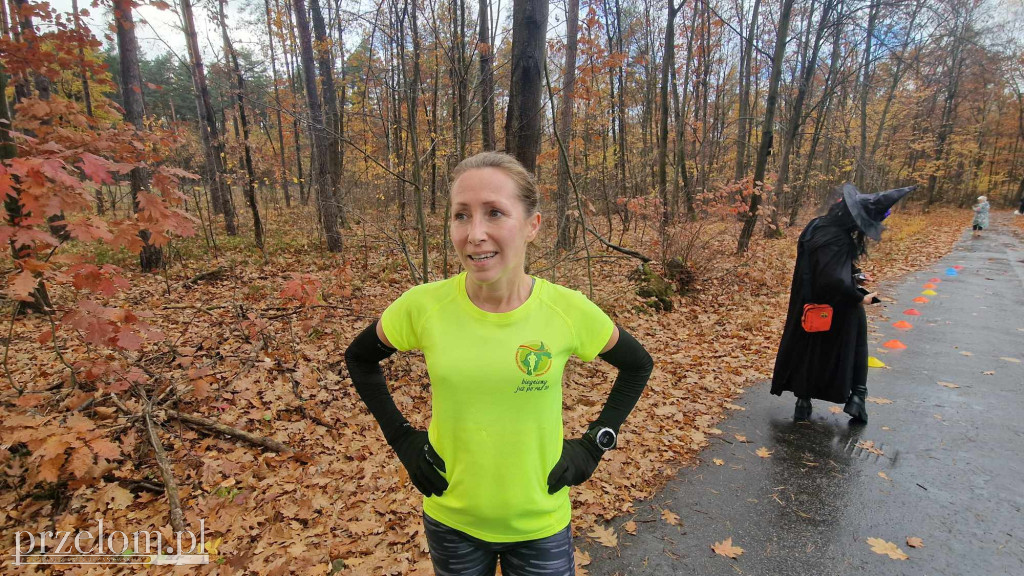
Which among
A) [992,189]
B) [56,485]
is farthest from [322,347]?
[992,189]

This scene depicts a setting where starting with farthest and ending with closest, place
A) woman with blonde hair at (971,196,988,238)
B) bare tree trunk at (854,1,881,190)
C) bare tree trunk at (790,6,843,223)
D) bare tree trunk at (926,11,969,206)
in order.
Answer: bare tree trunk at (926,11,969,206), woman with blonde hair at (971,196,988,238), bare tree trunk at (854,1,881,190), bare tree trunk at (790,6,843,223)

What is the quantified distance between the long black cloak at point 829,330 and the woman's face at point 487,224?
371cm

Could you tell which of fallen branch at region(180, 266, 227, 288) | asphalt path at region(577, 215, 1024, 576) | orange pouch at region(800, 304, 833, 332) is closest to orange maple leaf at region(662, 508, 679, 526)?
asphalt path at region(577, 215, 1024, 576)

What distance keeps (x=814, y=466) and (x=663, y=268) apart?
5664 mm

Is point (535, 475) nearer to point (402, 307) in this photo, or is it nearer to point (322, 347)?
point (402, 307)

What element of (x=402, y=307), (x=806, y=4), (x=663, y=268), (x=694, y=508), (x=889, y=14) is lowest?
(x=694, y=508)

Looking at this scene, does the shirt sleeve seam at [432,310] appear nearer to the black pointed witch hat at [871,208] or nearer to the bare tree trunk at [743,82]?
the black pointed witch hat at [871,208]

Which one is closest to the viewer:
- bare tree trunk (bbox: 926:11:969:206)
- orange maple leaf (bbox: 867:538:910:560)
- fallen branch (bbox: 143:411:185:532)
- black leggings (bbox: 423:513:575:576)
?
black leggings (bbox: 423:513:575:576)

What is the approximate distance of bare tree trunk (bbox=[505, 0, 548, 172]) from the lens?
420 centimetres

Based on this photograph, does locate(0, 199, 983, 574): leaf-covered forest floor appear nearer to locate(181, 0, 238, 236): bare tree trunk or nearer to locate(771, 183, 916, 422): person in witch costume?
locate(771, 183, 916, 422): person in witch costume

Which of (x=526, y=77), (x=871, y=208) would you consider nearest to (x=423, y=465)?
(x=526, y=77)

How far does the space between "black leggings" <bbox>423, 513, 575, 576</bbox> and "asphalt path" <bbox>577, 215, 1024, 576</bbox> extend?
150 cm

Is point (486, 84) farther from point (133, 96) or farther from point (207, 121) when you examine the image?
point (207, 121)

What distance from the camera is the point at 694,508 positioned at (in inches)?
130
